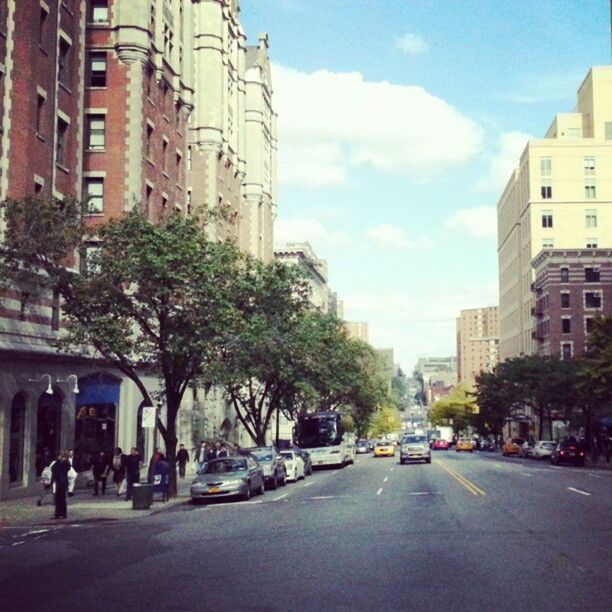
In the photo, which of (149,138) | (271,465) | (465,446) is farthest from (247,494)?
(465,446)

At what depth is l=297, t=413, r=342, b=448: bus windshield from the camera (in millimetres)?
53219

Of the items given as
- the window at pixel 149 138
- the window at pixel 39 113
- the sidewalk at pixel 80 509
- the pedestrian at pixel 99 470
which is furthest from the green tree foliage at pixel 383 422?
the window at pixel 39 113

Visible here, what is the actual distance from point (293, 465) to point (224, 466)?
9.94m

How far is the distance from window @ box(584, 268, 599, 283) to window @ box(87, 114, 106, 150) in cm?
6549

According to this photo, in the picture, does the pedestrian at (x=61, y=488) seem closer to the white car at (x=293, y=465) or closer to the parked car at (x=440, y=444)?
the white car at (x=293, y=465)

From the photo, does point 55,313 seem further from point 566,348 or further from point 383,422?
point 383,422

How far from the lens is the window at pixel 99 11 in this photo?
40.5m

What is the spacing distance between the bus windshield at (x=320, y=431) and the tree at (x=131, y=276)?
2624 cm

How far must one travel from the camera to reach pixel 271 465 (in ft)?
110

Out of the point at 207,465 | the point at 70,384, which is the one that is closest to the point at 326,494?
the point at 207,465

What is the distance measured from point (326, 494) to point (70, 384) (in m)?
11.0

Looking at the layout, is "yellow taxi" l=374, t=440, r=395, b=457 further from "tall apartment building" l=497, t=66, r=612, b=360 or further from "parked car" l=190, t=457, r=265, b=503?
"parked car" l=190, t=457, r=265, b=503

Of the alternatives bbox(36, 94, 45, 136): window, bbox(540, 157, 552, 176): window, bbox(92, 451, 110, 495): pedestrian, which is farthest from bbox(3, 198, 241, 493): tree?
bbox(540, 157, 552, 176): window

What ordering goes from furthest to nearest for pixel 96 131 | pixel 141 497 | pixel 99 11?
pixel 99 11
pixel 96 131
pixel 141 497
